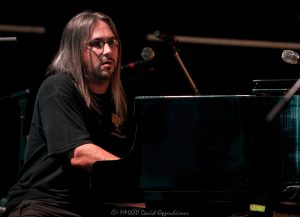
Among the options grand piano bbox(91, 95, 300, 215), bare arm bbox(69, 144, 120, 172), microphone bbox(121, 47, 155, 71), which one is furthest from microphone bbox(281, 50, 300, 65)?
microphone bbox(121, 47, 155, 71)

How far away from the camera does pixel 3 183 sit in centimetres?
476

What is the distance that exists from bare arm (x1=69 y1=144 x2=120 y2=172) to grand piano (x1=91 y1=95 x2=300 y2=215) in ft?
0.34

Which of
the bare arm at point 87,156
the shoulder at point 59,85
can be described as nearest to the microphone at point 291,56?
the bare arm at point 87,156

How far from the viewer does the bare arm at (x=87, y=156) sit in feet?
8.19

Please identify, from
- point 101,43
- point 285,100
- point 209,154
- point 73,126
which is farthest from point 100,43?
point 285,100

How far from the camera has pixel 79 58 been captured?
9.77ft

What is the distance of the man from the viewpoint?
255 centimetres

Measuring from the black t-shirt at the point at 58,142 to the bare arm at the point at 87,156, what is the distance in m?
0.03

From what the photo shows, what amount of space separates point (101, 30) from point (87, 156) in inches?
34.6

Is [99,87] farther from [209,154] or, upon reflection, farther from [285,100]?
[285,100]

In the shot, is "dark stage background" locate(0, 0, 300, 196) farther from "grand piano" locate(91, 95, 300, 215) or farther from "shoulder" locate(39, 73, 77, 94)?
"grand piano" locate(91, 95, 300, 215)

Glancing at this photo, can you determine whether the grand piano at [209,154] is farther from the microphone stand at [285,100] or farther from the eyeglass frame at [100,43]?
the eyeglass frame at [100,43]

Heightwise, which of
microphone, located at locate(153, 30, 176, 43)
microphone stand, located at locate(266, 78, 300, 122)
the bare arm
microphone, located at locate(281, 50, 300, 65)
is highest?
microphone, located at locate(153, 30, 176, 43)

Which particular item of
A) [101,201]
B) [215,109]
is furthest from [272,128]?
[101,201]
